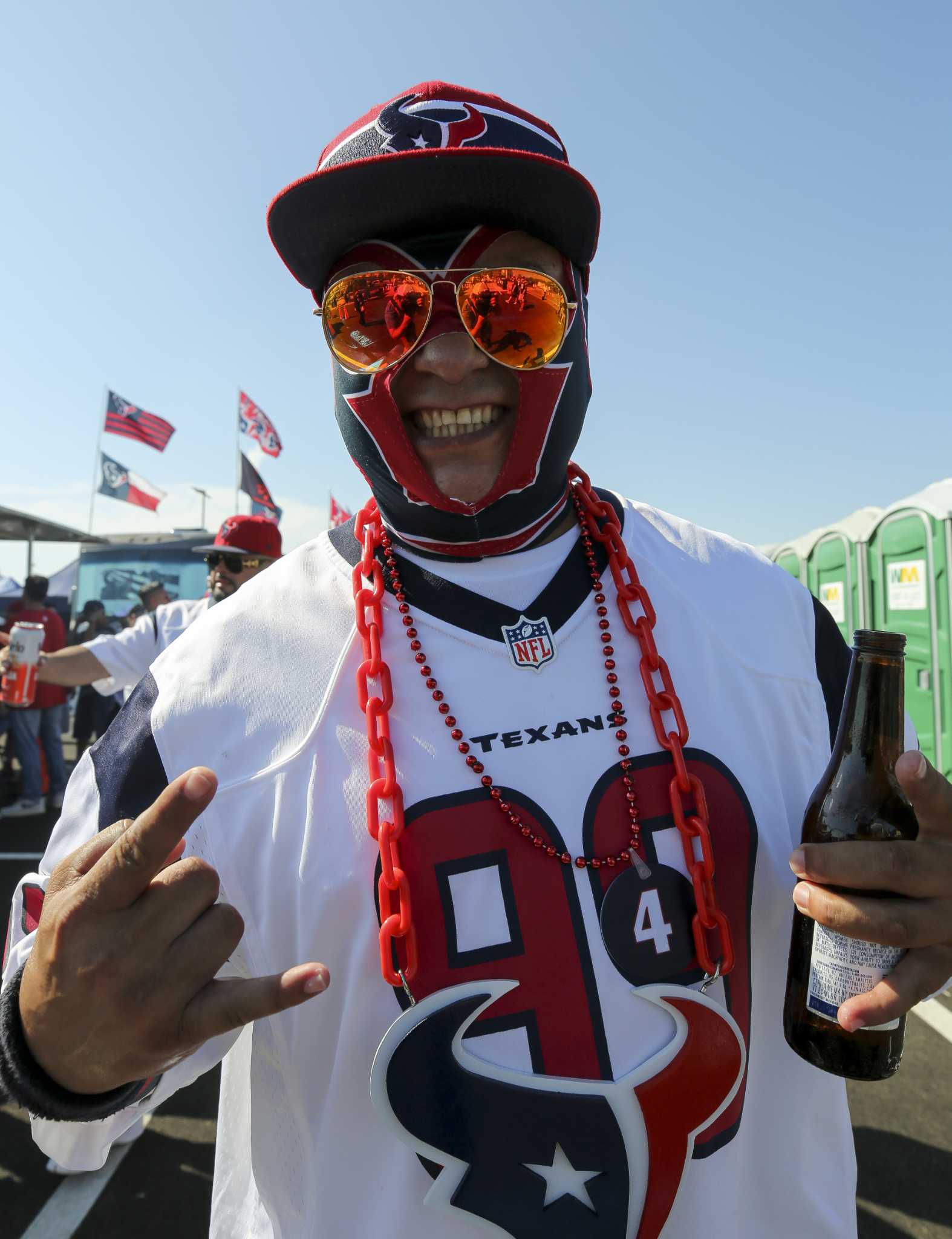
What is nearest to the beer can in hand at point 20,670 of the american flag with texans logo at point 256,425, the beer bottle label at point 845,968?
the beer bottle label at point 845,968

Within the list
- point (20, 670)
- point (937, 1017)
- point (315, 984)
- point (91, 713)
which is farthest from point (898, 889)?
point (91, 713)

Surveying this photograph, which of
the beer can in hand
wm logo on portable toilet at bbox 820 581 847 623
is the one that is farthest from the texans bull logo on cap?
wm logo on portable toilet at bbox 820 581 847 623

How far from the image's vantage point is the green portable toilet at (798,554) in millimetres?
9336

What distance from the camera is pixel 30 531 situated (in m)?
11.5

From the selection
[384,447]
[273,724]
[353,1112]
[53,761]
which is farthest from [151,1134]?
[53,761]

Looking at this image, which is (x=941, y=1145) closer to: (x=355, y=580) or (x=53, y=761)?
(x=355, y=580)

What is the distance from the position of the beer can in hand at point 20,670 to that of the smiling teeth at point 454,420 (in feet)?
13.1

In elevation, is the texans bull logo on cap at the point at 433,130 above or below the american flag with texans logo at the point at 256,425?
below

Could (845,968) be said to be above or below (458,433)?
below

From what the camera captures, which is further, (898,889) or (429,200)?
(429,200)

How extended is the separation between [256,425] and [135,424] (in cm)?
319

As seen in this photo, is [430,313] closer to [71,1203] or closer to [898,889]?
[898,889]

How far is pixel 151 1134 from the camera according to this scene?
329cm

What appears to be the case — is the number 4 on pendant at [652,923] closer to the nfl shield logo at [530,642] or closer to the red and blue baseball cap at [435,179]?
the nfl shield logo at [530,642]
